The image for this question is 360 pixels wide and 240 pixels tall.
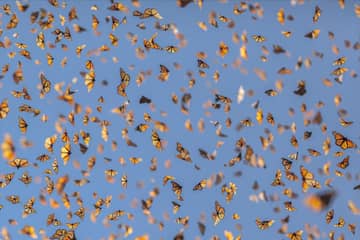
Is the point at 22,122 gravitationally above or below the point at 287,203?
above

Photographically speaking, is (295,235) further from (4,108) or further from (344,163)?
(4,108)

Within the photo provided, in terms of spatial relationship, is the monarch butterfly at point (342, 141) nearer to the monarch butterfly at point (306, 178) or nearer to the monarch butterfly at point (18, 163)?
the monarch butterfly at point (306, 178)

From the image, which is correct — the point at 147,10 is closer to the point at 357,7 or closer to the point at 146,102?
the point at 146,102

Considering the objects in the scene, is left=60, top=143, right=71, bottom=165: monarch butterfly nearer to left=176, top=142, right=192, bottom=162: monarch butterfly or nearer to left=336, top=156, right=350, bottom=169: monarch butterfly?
left=176, top=142, right=192, bottom=162: monarch butterfly

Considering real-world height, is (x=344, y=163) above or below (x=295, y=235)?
above

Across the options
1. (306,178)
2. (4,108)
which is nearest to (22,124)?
(4,108)

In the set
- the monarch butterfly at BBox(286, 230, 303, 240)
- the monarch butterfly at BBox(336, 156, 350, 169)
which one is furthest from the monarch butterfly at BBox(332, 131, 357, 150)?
the monarch butterfly at BBox(286, 230, 303, 240)

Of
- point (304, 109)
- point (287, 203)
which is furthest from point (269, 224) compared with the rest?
point (304, 109)

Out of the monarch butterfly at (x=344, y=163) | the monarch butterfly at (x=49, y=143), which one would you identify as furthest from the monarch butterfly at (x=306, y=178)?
the monarch butterfly at (x=49, y=143)
